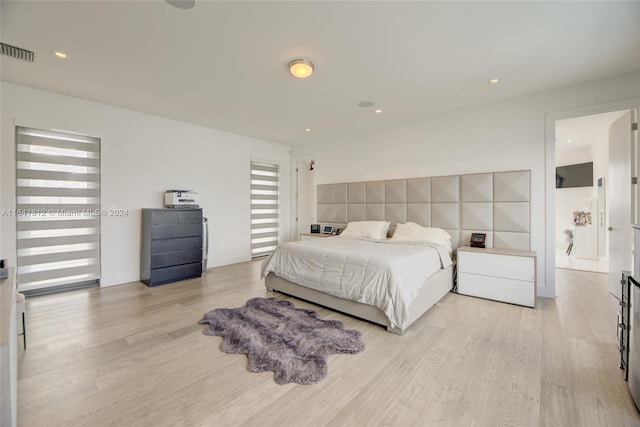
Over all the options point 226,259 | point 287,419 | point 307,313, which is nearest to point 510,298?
point 307,313

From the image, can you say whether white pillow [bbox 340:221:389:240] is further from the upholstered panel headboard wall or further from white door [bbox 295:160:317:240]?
white door [bbox 295:160:317:240]

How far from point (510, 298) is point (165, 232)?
16.4 ft

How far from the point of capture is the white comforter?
8.62 ft

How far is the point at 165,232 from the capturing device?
4348 millimetres

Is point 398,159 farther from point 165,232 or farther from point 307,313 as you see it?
point 165,232

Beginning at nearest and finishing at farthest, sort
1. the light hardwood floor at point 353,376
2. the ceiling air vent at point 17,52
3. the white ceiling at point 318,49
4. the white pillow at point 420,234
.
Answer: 1. the light hardwood floor at point 353,376
2. the white ceiling at point 318,49
3. the ceiling air vent at point 17,52
4. the white pillow at point 420,234

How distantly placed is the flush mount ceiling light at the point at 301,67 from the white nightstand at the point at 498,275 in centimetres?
305

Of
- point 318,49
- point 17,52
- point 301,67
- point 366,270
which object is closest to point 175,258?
point 17,52

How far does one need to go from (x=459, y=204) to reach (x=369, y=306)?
98.3 inches

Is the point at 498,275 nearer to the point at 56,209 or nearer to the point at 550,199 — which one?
the point at 550,199

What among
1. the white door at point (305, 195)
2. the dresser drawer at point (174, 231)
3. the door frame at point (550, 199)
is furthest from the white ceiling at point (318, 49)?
the white door at point (305, 195)

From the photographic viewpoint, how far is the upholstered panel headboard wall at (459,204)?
12.5 feet

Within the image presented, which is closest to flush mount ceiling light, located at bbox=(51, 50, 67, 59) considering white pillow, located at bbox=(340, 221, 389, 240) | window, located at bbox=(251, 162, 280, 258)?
window, located at bbox=(251, 162, 280, 258)

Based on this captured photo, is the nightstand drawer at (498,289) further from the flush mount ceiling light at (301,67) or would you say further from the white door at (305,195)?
the white door at (305,195)
